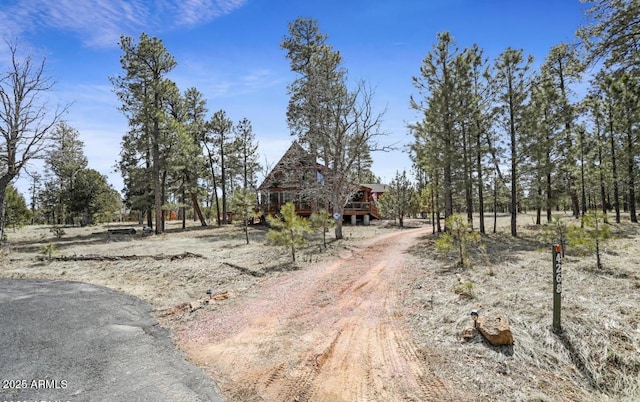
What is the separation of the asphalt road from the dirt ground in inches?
15.4

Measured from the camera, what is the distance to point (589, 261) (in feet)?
30.5

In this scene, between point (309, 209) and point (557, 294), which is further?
point (309, 209)

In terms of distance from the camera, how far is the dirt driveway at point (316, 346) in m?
3.85

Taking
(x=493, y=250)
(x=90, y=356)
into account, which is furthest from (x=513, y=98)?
(x=90, y=356)

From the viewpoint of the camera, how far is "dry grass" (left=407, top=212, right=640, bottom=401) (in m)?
3.65

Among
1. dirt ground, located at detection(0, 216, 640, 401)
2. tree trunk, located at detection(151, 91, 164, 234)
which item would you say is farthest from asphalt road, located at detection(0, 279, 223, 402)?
tree trunk, located at detection(151, 91, 164, 234)

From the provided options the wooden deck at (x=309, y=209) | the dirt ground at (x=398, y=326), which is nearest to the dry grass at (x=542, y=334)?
the dirt ground at (x=398, y=326)

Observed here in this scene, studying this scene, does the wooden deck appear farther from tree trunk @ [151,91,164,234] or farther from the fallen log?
the fallen log

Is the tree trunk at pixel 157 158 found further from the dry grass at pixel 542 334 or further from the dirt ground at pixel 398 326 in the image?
the dry grass at pixel 542 334

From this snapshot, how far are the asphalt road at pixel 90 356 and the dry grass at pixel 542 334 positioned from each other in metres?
3.40

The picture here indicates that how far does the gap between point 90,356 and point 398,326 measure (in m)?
5.05

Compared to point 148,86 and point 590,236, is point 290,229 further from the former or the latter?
point 148,86

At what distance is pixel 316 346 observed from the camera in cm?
502

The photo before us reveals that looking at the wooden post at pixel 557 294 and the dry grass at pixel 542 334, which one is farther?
the wooden post at pixel 557 294
